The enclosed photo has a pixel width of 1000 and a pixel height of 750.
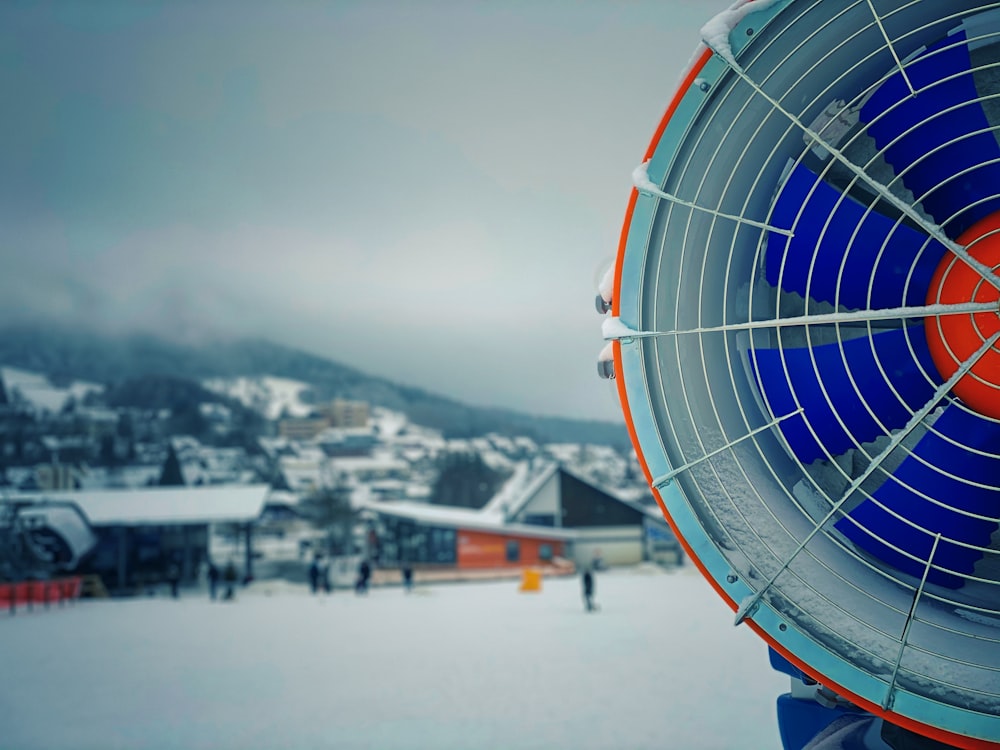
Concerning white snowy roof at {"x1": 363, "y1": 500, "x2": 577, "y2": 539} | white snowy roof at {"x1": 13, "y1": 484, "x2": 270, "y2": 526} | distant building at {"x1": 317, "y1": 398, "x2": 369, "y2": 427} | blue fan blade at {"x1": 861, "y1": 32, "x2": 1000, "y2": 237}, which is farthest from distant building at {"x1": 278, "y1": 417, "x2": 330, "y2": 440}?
blue fan blade at {"x1": 861, "y1": 32, "x2": 1000, "y2": 237}

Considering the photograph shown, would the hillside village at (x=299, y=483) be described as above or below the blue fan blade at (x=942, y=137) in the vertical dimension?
below

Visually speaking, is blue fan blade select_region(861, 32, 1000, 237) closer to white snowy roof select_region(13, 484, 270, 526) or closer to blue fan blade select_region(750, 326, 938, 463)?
blue fan blade select_region(750, 326, 938, 463)

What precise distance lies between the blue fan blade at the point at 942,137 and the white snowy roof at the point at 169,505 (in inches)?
661

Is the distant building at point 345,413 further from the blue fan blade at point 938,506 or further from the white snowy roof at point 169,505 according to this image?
the blue fan blade at point 938,506

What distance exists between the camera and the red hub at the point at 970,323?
1998 millimetres

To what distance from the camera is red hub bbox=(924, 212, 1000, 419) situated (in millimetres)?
1998

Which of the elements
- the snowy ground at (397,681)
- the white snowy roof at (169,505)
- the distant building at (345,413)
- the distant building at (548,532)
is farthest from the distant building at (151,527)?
the distant building at (345,413)

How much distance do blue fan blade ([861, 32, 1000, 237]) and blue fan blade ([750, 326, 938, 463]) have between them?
1.17 feet

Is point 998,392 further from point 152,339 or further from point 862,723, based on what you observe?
point 152,339

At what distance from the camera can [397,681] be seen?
638cm

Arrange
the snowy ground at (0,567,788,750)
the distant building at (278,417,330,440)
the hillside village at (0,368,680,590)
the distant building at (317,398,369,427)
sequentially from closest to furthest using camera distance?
1. the snowy ground at (0,567,788,750)
2. the hillside village at (0,368,680,590)
3. the distant building at (278,417,330,440)
4. the distant building at (317,398,369,427)

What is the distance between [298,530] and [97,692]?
23799 millimetres

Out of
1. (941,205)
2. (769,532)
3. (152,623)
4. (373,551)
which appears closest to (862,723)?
(769,532)

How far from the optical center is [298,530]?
29500 mm
